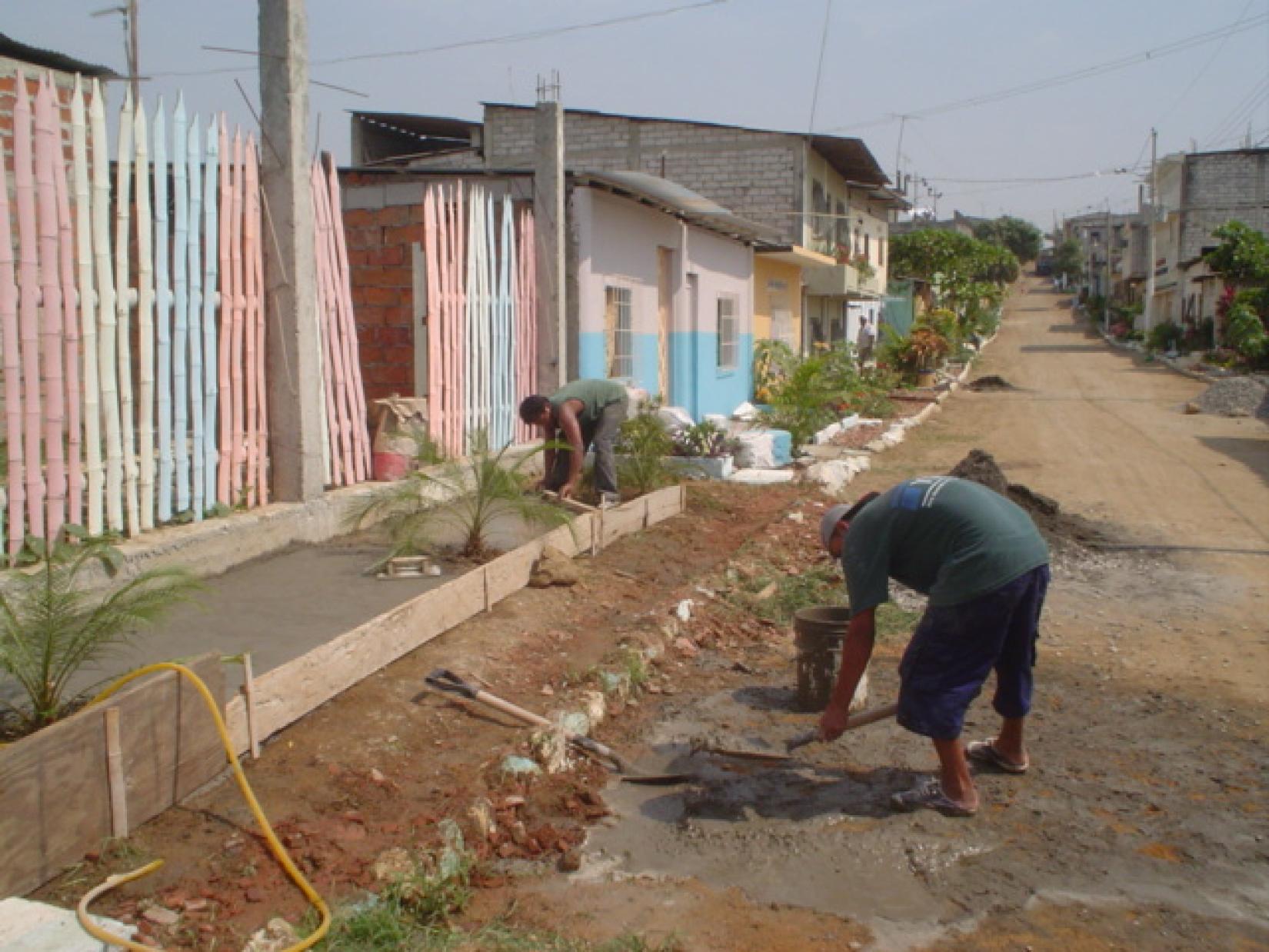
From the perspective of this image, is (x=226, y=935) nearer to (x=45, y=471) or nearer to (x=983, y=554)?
(x=983, y=554)

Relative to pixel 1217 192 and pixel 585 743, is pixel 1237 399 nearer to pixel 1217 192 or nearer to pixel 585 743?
pixel 585 743

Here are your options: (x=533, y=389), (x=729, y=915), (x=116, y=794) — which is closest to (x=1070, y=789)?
(x=729, y=915)

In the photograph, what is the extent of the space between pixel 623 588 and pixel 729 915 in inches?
147

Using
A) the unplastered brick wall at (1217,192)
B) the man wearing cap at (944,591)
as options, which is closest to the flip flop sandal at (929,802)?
the man wearing cap at (944,591)

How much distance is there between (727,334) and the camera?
18.6 m

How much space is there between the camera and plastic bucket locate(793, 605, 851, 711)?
17.0 ft

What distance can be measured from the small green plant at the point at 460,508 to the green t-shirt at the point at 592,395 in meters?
1.35

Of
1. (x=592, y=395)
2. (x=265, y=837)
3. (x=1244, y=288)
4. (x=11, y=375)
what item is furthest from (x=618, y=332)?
(x=1244, y=288)

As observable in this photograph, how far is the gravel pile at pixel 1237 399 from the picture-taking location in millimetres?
21203

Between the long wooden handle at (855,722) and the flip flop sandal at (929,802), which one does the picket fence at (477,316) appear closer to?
the long wooden handle at (855,722)

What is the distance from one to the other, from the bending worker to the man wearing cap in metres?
4.40

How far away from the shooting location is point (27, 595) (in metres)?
3.88

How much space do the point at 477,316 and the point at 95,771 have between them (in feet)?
21.6

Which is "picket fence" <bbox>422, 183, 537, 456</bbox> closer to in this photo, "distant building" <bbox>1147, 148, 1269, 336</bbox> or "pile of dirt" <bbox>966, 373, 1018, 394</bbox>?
"pile of dirt" <bbox>966, 373, 1018, 394</bbox>
